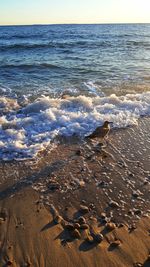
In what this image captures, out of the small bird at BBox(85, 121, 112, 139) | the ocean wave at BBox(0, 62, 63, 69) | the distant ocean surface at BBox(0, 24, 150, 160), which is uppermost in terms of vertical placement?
the small bird at BBox(85, 121, 112, 139)

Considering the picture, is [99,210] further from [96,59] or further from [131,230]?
[96,59]

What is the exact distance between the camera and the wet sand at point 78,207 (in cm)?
412

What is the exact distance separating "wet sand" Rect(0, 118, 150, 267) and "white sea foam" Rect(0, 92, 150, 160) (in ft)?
1.68

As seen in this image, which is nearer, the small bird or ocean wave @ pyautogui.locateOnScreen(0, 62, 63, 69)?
the small bird

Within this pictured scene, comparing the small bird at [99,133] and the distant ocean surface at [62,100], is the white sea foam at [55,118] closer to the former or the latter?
the distant ocean surface at [62,100]

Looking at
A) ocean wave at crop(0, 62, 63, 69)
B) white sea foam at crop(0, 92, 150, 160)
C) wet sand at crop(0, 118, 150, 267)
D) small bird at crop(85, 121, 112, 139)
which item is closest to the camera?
wet sand at crop(0, 118, 150, 267)

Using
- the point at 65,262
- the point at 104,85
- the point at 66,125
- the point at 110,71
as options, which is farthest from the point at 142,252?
the point at 110,71

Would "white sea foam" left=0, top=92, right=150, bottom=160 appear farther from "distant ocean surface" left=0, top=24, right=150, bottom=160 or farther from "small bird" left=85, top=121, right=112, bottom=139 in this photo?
"small bird" left=85, top=121, right=112, bottom=139

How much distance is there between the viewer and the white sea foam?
23.2ft

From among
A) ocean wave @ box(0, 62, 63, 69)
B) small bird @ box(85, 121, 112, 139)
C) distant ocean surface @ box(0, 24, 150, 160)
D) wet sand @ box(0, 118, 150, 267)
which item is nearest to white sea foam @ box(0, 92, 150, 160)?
distant ocean surface @ box(0, 24, 150, 160)

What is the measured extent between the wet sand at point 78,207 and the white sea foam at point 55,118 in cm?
51

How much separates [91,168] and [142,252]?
2267 mm

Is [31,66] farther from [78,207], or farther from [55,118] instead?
[78,207]

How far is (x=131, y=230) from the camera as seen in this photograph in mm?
4555
